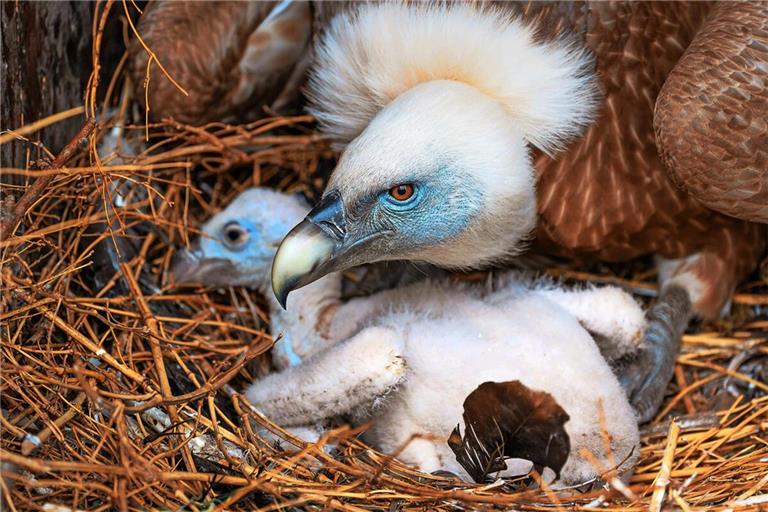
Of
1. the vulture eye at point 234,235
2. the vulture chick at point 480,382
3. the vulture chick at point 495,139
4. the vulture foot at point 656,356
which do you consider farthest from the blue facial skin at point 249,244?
the vulture foot at point 656,356

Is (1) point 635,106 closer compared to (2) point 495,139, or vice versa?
(2) point 495,139

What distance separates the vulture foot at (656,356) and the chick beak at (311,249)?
3.71ft

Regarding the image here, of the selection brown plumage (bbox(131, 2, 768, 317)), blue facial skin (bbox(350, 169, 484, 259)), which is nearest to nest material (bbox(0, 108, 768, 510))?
brown plumage (bbox(131, 2, 768, 317))

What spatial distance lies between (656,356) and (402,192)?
1.17m

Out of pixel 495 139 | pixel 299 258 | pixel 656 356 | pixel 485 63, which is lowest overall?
pixel 656 356

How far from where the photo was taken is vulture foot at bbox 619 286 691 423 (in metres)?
3.03

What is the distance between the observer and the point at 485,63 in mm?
2715

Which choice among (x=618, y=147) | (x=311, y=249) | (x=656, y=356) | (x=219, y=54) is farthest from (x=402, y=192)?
(x=656, y=356)

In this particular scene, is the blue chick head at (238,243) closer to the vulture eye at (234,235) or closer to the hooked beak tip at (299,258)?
the vulture eye at (234,235)

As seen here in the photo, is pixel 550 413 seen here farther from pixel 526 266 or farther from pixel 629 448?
pixel 526 266

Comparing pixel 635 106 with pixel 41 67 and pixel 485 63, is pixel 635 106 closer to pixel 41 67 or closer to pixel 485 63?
pixel 485 63

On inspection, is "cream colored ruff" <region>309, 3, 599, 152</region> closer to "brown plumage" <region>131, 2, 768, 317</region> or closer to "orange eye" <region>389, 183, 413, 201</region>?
"brown plumage" <region>131, 2, 768, 317</region>

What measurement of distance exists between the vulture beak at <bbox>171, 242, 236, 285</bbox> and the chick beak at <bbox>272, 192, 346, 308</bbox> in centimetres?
74

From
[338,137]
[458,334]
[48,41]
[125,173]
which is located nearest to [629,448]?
[458,334]
